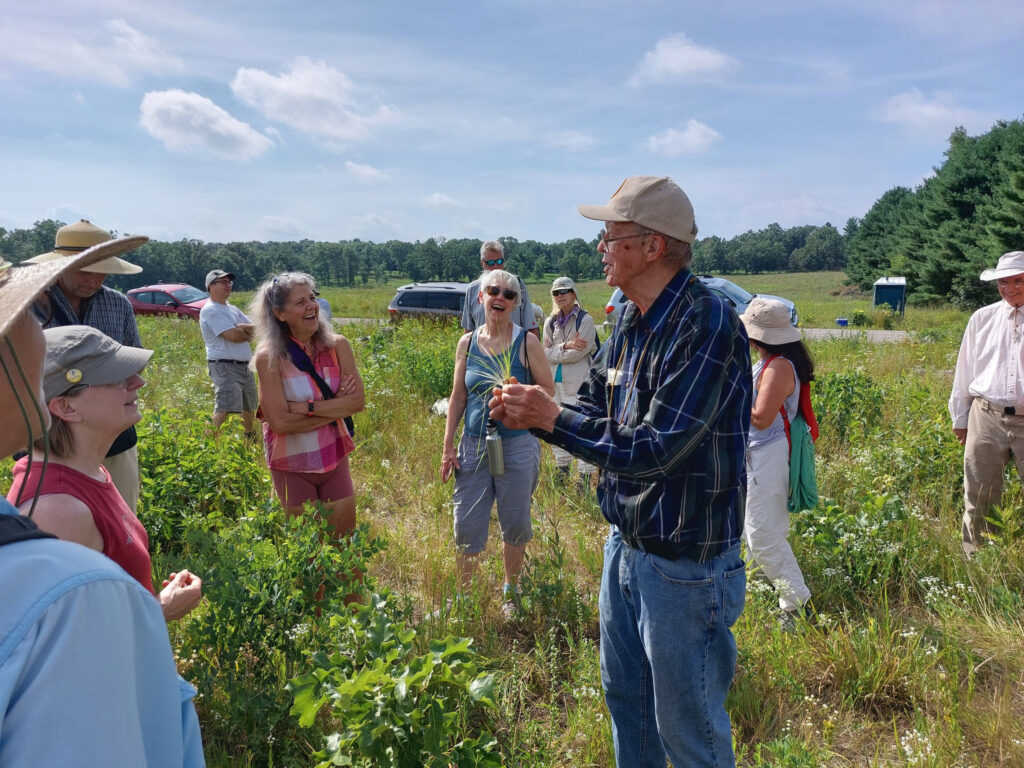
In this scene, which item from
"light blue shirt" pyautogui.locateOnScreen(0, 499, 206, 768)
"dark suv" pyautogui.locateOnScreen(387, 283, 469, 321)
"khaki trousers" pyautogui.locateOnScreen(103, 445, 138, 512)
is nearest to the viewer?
"light blue shirt" pyautogui.locateOnScreen(0, 499, 206, 768)

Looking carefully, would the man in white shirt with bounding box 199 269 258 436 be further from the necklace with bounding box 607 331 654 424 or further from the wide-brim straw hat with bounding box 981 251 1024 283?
the wide-brim straw hat with bounding box 981 251 1024 283

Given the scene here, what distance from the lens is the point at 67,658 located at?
0.69 metres

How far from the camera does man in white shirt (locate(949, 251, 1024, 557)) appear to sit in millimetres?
3939

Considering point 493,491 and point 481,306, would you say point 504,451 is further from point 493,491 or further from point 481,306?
point 481,306

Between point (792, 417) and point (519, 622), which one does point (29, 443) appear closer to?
point (519, 622)

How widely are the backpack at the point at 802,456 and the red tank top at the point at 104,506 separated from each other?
10.1 ft

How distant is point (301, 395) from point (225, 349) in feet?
11.4

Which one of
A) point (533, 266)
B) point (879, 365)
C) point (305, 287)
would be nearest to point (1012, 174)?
point (879, 365)

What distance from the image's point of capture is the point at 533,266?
3762 inches

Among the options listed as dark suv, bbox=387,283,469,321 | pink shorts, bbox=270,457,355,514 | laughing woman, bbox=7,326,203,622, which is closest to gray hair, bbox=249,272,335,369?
pink shorts, bbox=270,457,355,514

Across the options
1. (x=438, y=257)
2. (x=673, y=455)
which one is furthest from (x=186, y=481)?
(x=438, y=257)

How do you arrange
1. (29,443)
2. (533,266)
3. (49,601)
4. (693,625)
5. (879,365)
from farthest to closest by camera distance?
1. (533,266)
2. (879,365)
3. (693,625)
4. (29,443)
5. (49,601)

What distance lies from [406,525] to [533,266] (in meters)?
92.6

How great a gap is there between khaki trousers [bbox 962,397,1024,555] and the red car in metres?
21.6
